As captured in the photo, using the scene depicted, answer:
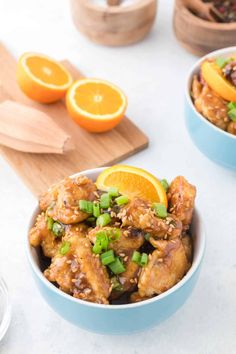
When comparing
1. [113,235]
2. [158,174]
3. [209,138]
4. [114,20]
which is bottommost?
[158,174]

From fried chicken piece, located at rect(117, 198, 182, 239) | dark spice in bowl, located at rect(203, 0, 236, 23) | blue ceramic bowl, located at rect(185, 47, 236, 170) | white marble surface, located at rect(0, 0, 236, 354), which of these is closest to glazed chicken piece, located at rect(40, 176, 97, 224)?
fried chicken piece, located at rect(117, 198, 182, 239)

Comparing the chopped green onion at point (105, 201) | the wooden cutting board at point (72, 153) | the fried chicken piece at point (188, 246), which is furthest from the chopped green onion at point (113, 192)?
the wooden cutting board at point (72, 153)

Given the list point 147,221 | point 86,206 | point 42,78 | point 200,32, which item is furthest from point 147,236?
point 200,32

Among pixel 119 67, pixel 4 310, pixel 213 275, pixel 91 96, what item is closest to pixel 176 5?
pixel 119 67

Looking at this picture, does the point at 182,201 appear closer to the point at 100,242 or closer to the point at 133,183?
the point at 133,183

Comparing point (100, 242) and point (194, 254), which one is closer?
point (100, 242)

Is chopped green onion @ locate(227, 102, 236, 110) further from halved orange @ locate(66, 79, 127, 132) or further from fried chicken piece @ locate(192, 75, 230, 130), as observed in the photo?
halved orange @ locate(66, 79, 127, 132)
